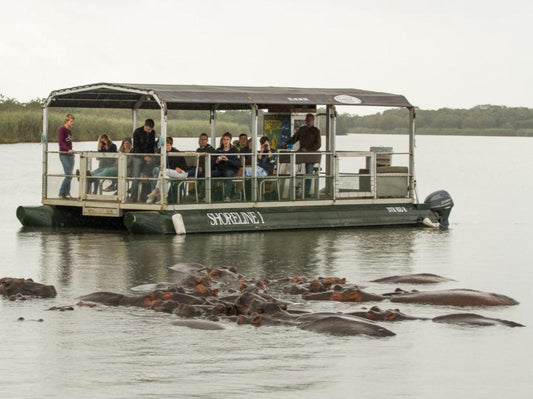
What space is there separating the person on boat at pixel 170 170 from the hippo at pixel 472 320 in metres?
10.7

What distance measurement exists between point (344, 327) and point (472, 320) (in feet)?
6.03

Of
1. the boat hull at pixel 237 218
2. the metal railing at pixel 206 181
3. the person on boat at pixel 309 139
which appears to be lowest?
the boat hull at pixel 237 218

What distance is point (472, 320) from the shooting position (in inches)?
630

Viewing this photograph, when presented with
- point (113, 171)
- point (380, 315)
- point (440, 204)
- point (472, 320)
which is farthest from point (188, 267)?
point (440, 204)

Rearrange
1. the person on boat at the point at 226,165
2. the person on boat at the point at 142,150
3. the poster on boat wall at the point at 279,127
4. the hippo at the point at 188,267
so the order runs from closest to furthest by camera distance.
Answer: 1. the hippo at the point at 188,267
2. the person on boat at the point at 142,150
3. the person on boat at the point at 226,165
4. the poster on boat wall at the point at 279,127

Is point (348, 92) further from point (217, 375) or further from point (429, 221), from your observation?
point (217, 375)

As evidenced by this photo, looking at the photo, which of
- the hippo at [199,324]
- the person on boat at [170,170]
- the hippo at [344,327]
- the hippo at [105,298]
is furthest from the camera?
the person on boat at [170,170]

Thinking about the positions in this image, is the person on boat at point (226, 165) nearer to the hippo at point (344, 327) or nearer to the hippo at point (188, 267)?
the hippo at point (188, 267)

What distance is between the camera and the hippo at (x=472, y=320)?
15961mm

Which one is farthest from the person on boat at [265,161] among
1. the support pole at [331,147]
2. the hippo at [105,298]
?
the hippo at [105,298]

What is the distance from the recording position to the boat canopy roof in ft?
86.1

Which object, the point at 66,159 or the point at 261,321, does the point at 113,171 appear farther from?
the point at 261,321

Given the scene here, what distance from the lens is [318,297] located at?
17531 millimetres

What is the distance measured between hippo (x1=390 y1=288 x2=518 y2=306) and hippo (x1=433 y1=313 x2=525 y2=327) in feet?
3.91
